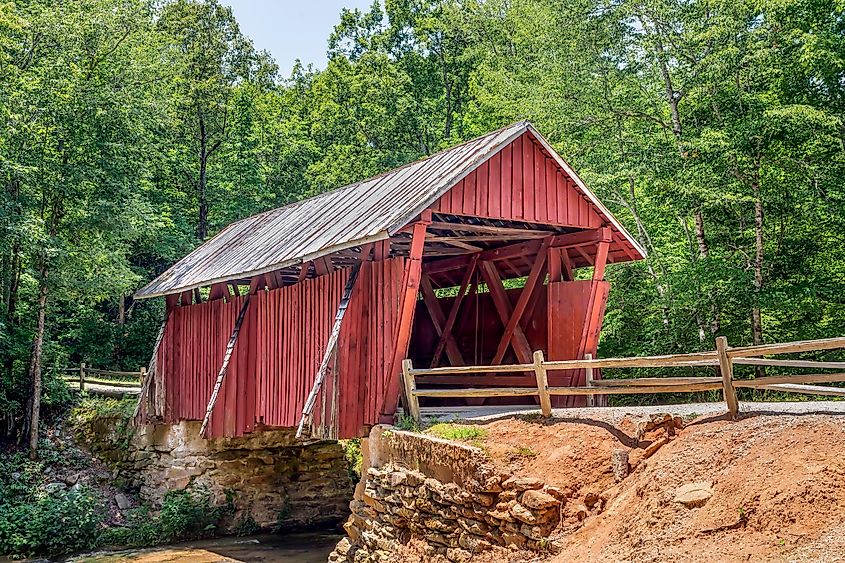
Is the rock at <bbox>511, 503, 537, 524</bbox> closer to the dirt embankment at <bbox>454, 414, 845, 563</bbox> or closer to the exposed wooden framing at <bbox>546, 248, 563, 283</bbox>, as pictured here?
the dirt embankment at <bbox>454, 414, 845, 563</bbox>

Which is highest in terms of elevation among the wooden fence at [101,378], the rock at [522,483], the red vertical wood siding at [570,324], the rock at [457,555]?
the red vertical wood siding at [570,324]

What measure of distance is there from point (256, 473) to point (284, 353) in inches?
180

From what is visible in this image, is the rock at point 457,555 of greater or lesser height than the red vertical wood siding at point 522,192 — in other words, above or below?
below

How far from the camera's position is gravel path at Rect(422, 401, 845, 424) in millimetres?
7375

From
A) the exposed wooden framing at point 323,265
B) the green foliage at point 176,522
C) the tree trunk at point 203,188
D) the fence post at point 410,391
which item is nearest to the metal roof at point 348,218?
the exposed wooden framing at point 323,265

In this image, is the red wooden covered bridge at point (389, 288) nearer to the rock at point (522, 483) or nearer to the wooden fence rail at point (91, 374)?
the rock at point (522, 483)

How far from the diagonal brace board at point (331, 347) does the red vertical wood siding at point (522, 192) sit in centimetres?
178

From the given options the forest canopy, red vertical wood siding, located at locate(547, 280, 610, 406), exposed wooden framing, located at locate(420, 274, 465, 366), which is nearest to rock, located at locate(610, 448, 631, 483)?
red vertical wood siding, located at locate(547, 280, 610, 406)

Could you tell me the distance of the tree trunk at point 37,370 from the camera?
17344 mm

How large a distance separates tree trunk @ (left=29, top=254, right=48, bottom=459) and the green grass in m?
12.0

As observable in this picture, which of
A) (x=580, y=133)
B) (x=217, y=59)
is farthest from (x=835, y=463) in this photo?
(x=217, y=59)

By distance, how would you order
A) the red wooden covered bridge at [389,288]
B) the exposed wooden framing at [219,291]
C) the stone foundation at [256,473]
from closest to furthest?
1. the red wooden covered bridge at [389,288]
2. the exposed wooden framing at [219,291]
3. the stone foundation at [256,473]

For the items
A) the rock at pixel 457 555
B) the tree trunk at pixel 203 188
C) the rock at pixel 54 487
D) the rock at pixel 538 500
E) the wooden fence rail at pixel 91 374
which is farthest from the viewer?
the tree trunk at pixel 203 188

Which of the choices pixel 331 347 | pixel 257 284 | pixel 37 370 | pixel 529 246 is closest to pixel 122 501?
pixel 37 370
